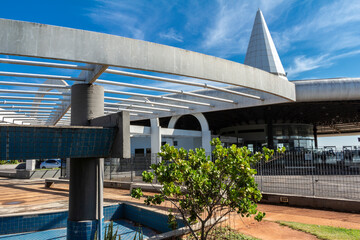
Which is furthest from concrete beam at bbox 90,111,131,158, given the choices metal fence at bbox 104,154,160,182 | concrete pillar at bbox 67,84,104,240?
metal fence at bbox 104,154,160,182

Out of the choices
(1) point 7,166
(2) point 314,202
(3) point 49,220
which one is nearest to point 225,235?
(2) point 314,202

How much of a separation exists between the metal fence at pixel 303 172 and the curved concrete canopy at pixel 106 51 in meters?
3.88

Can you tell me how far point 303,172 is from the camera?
12.5m

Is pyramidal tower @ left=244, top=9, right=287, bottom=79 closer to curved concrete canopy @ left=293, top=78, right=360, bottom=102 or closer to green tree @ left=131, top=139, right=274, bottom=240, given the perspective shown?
curved concrete canopy @ left=293, top=78, right=360, bottom=102

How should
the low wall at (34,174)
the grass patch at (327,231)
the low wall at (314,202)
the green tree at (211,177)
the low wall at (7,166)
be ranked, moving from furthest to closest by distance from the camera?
the low wall at (7,166)
the low wall at (34,174)
the low wall at (314,202)
the grass patch at (327,231)
the green tree at (211,177)

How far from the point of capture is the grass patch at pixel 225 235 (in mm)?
6137

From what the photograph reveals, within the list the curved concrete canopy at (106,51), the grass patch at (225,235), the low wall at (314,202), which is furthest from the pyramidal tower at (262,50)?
the grass patch at (225,235)

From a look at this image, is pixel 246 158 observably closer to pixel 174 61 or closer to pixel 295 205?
pixel 174 61

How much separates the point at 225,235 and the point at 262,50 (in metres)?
21.4

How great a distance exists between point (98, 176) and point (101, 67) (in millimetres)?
2795

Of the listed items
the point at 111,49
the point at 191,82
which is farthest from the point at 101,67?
the point at 191,82

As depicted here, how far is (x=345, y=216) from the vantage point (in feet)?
27.2

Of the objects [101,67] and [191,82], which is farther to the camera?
[191,82]

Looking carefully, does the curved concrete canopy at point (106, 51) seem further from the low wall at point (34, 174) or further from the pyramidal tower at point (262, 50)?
the low wall at point (34, 174)
